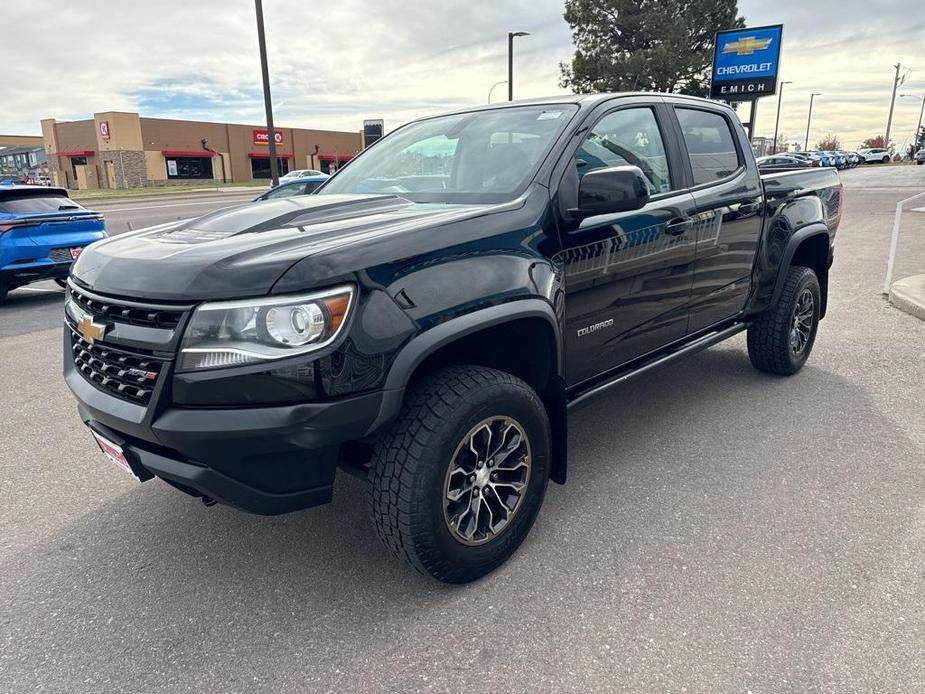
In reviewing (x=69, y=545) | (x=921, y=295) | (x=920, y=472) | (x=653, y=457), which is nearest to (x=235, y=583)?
(x=69, y=545)

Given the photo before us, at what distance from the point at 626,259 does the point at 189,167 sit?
59597 mm

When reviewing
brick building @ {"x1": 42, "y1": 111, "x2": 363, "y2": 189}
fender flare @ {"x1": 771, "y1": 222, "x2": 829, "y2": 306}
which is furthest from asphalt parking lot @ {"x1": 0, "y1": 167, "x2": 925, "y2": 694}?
brick building @ {"x1": 42, "y1": 111, "x2": 363, "y2": 189}

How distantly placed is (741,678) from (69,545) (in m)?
2.74

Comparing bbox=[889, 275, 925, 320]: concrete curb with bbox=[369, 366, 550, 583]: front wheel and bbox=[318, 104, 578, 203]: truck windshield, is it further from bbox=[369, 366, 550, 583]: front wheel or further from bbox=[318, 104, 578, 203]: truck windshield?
bbox=[369, 366, 550, 583]: front wheel

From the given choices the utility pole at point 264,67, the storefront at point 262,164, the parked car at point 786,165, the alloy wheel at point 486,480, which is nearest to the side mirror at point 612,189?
the alloy wheel at point 486,480

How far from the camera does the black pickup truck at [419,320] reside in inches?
83.7

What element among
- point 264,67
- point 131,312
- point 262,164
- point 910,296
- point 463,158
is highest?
point 264,67

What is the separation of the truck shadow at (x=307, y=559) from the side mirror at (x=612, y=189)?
4.56ft

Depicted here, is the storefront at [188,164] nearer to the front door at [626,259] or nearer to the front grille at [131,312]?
the front door at [626,259]

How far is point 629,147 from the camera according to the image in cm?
347

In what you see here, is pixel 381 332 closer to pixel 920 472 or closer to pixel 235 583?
pixel 235 583

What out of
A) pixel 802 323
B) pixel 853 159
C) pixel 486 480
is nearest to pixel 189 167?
pixel 853 159

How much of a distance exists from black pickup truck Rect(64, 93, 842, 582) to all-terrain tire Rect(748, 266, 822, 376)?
1142 millimetres

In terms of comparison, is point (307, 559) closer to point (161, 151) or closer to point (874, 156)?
point (161, 151)
